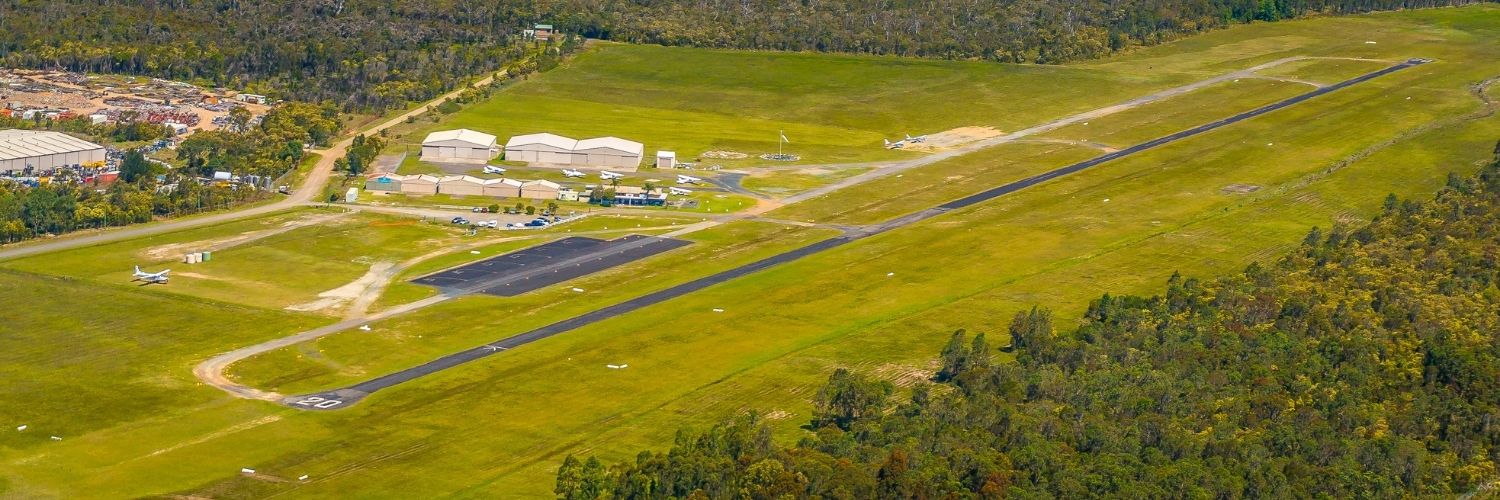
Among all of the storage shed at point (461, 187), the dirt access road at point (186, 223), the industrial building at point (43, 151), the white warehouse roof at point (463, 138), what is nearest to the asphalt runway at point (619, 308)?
the storage shed at point (461, 187)

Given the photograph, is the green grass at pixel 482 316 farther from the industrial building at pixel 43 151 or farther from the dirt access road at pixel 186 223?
the industrial building at pixel 43 151

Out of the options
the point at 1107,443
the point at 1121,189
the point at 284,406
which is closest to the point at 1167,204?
the point at 1121,189

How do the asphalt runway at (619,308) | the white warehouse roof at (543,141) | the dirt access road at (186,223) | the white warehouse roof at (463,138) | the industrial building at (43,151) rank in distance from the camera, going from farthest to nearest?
the white warehouse roof at (543,141) → the white warehouse roof at (463,138) → the industrial building at (43,151) → the dirt access road at (186,223) → the asphalt runway at (619,308)

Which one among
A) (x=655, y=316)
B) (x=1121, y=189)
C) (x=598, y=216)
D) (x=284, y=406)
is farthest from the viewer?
(x=1121, y=189)

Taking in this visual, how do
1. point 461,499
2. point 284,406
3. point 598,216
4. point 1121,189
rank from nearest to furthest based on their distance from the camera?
point 461,499, point 284,406, point 598,216, point 1121,189

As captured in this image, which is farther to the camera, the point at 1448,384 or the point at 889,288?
the point at 889,288

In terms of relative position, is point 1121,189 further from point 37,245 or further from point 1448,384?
point 37,245

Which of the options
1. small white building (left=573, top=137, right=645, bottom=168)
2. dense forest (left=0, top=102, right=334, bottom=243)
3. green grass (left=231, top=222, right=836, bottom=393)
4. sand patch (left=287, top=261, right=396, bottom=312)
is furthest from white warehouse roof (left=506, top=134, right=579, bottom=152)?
sand patch (left=287, top=261, right=396, bottom=312)

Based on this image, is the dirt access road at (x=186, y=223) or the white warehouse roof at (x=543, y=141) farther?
the white warehouse roof at (x=543, y=141)
